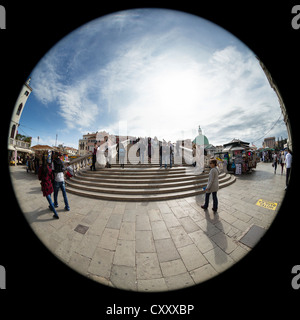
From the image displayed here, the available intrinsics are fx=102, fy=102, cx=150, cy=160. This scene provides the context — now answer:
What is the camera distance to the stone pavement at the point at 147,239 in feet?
4.72

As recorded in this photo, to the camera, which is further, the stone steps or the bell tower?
the stone steps

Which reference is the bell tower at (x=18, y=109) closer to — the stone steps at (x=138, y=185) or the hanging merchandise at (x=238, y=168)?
the stone steps at (x=138, y=185)

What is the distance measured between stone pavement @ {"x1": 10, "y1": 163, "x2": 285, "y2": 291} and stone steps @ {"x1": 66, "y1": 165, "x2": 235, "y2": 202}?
24.1 inches

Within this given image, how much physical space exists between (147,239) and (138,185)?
2.66 m

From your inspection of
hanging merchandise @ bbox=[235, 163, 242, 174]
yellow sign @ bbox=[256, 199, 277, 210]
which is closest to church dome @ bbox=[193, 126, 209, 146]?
hanging merchandise @ bbox=[235, 163, 242, 174]

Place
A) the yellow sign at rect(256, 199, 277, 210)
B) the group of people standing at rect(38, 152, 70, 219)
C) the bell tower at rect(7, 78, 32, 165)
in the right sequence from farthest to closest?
the yellow sign at rect(256, 199, 277, 210)
the group of people standing at rect(38, 152, 70, 219)
the bell tower at rect(7, 78, 32, 165)

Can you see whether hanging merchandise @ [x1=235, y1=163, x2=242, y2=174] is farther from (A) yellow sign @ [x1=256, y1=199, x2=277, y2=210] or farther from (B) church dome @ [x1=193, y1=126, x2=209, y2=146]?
(A) yellow sign @ [x1=256, y1=199, x2=277, y2=210]

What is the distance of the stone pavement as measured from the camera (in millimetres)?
1438

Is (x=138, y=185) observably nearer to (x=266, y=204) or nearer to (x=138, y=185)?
(x=138, y=185)

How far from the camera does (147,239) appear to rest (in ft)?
6.55

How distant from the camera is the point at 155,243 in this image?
191 cm

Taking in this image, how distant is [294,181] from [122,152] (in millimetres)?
6488

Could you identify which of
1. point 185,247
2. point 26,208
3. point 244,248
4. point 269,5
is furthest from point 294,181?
point 26,208

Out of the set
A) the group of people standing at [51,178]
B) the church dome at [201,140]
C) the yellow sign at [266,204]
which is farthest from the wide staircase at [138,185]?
the church dome at [201,140]
